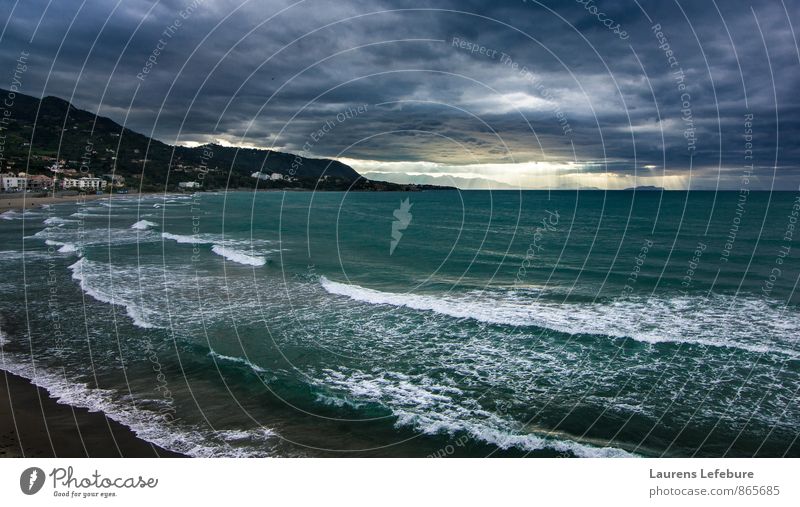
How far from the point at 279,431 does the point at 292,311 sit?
11097 mm

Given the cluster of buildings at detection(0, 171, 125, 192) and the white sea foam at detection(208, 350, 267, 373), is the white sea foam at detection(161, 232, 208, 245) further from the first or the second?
the cluster of buildings at detection(0, 171, 125, 192)

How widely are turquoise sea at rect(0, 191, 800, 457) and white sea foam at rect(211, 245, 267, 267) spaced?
1.20 ft

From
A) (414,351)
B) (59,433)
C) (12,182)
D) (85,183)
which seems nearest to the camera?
(59,433)

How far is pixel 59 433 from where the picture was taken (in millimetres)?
11211

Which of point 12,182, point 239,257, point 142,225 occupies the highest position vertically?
point 239,257

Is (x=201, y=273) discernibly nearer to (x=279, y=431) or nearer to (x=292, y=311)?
(x=292, y=311)

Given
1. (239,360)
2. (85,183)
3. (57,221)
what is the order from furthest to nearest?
(85,183) < (57,221) < (239,360)

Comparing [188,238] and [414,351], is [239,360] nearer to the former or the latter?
[414,351]

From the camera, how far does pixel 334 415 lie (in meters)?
12.5

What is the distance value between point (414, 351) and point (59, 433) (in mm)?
10506

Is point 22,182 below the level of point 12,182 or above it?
above

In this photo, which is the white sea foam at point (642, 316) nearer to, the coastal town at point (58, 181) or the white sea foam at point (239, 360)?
the white sea foam at point (239, 360)

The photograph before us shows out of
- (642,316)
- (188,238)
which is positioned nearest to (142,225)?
(188,238)

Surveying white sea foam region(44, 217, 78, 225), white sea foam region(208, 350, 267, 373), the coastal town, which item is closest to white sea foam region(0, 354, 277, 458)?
white sea foam region(208, 350, 267, 373)
